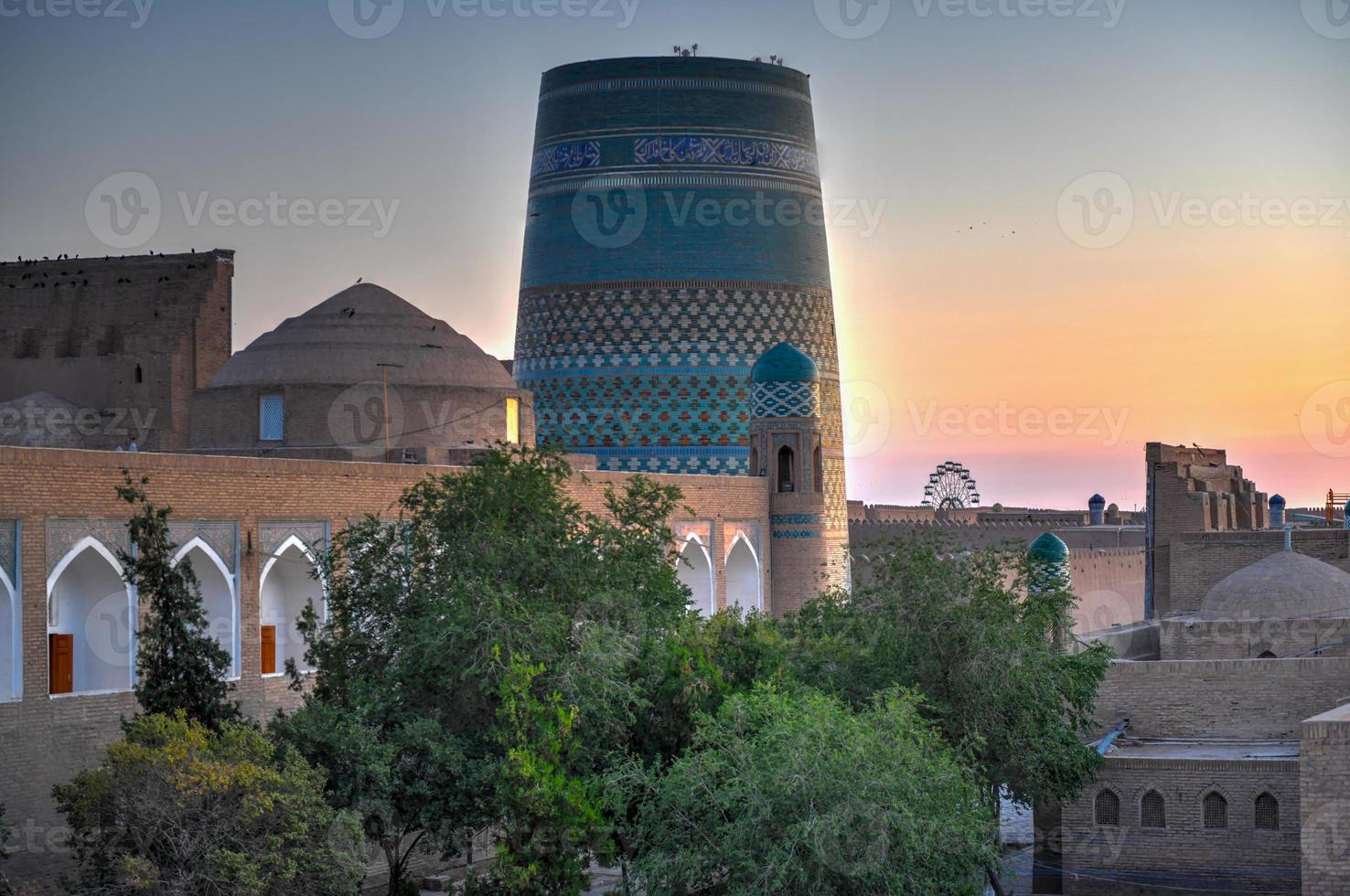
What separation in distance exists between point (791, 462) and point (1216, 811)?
7.15 metres

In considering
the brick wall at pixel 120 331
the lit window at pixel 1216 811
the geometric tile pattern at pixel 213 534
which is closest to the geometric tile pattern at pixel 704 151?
the brick wall at pixel 120 331

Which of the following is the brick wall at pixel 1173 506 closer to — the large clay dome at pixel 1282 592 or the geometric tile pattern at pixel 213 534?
the large clay dome at pixel 1282 592

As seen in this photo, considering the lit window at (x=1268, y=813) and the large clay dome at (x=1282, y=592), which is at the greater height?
the large clay dome at (x=1282, y=592)

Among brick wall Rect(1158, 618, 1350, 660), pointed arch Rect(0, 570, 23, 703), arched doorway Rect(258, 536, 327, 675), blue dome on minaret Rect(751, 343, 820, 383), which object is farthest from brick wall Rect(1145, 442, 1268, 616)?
pointed arch Rect(0, 570, 23, 703)

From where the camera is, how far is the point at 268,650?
1366 centimetres

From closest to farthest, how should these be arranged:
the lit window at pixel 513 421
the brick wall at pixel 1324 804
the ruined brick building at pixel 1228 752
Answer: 1. the brick wall at pixel 1324 804
2. the ruined brick building at pixel 1228 752
3. the lit window at pixel 513 421

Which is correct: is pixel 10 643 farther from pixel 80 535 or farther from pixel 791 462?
pixel 791 462

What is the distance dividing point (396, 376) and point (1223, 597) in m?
8.47

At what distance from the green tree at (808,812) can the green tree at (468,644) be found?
0.65m

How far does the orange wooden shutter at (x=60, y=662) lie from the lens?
11.8 m

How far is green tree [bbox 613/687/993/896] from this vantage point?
10.1 metres

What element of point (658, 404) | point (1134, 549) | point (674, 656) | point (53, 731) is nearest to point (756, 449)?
point (658, 404)

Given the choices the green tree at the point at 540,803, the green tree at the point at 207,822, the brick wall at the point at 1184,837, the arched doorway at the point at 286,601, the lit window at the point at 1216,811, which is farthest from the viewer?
the lit window at the point at 1216,811

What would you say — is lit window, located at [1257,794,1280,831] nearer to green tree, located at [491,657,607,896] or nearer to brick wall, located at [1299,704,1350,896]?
brick wall, located at [1299,704,1350,896]
